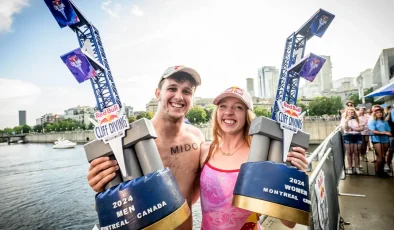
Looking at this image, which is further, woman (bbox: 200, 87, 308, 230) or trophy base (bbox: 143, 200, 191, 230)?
woman (bbox: 200, 87, 308, 230)

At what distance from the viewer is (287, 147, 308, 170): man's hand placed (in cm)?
149

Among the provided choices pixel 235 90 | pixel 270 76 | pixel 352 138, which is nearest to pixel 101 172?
pixel 235 90

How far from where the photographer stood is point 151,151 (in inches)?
54.6

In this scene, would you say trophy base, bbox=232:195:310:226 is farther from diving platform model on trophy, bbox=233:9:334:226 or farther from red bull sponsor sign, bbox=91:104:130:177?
red bull sponsor sign, bbox=91:104:130:177

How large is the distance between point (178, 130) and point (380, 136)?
6756 mm

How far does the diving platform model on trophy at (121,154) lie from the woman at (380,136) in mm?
7358

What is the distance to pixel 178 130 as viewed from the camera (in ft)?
8.68

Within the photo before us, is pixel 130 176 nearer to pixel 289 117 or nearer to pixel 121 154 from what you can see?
pixel 121 154

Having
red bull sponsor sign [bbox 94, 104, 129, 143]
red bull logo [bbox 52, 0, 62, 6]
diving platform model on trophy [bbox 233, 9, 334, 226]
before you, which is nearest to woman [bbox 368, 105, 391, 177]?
diving platform model on trophy [bbox 233, 9, 334, 226]

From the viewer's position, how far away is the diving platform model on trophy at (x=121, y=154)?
120cm

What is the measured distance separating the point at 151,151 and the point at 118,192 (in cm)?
29

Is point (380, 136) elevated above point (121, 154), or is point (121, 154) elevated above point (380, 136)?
point (121, 154)

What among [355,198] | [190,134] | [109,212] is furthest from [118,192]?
[355,198]

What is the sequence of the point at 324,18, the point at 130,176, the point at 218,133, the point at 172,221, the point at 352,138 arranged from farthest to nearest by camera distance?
the point at 352,138 → the point at 218,133 → the point at 324,18 → the point at 130,176 → the point at 172,221
